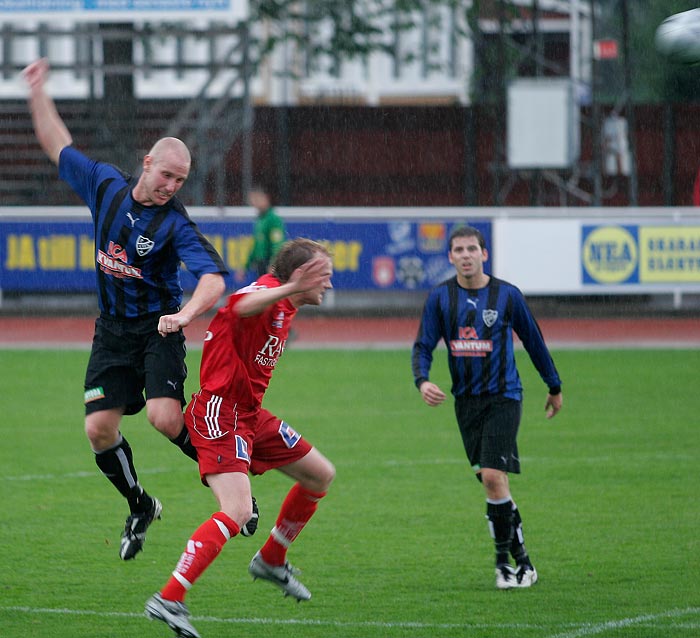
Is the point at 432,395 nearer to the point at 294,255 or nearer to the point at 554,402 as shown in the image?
the point at 554,402

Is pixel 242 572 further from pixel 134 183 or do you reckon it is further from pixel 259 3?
pixel 259 3

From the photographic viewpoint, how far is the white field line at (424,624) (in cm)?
631

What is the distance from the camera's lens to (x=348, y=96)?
35.8 m

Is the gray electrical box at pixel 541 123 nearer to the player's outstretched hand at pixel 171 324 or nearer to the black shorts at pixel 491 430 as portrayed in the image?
the black shorts at pixel 491 430

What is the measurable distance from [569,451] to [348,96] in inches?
1005

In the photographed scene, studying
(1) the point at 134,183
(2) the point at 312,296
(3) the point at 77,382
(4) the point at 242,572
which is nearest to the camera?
(2) the point at 312,296

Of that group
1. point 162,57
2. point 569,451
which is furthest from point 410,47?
point 569,451

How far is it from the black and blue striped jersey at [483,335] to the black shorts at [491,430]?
5 centimetres

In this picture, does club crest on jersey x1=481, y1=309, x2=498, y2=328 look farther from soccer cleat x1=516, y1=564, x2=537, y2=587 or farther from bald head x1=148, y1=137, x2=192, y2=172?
bald head x1=148, y1=137, x2=192, y2=172

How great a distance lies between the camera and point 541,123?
23.7 metres

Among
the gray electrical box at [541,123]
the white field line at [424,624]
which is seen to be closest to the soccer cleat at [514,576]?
the white field line at [424,624]

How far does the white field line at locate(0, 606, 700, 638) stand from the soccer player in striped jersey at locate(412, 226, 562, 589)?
794mm

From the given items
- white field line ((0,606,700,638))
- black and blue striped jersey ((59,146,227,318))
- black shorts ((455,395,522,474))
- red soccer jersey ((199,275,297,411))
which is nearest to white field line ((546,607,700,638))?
white field line ((0,606,700,638))

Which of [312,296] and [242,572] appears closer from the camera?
[312,296]
